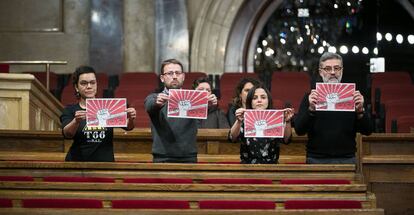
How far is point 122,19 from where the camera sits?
11.6 meters

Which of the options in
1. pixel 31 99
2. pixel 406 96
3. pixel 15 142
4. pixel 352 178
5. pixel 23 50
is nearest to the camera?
pixel 352 178

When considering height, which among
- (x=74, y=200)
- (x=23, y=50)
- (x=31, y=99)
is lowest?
(x=74, y=200)

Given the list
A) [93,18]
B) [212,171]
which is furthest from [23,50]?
[212,171]

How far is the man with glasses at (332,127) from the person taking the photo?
16.0 ft

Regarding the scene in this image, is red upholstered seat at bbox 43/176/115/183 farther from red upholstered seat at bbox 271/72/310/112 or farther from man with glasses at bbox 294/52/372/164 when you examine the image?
red upholstered seat at bbox 271/72/310/112

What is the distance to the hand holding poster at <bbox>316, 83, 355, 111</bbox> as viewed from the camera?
15.6ft

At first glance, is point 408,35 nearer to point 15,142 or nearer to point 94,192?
point 15,142

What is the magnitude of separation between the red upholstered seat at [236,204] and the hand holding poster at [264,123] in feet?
2.44

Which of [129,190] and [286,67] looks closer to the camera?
[129,190]

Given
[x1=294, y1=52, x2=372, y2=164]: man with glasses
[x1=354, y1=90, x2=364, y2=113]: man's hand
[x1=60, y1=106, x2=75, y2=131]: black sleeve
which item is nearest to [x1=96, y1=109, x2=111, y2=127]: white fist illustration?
[x1=60, y1=106, x2=75, y2=131]: black sleeve

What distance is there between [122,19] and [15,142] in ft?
18.0

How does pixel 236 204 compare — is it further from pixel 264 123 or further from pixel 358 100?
pixel 358 100

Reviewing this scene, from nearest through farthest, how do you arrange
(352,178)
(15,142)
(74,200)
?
1. (74,200)
2. (352,178)
3. (15,142)

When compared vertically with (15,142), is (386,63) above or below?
above
